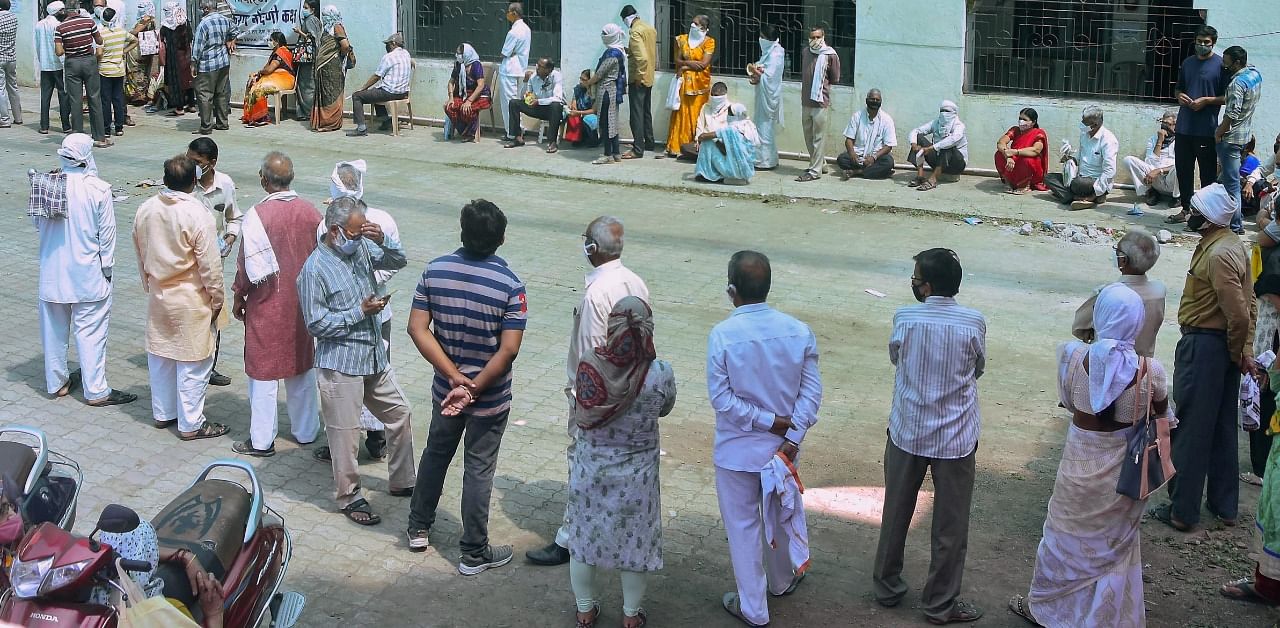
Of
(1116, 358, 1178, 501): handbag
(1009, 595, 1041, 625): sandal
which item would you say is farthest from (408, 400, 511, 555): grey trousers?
(1116, 358, 1178, 501): handbag

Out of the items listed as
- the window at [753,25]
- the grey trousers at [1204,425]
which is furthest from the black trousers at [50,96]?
the grey trousers at [1204,425]

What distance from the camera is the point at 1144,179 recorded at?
13.5 metres

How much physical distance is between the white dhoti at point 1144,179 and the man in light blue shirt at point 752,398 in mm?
9615

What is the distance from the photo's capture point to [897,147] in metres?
15.2

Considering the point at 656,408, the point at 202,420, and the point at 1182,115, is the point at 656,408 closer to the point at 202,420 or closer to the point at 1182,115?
the point at 202,420

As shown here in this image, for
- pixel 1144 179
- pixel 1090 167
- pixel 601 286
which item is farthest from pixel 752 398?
pixel 1144 179

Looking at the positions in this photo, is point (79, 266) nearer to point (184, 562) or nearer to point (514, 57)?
point (184, 562)

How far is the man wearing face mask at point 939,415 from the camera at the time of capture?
203 inches

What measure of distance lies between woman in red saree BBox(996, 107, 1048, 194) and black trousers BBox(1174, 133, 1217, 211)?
144cm

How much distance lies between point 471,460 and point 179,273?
2.48m

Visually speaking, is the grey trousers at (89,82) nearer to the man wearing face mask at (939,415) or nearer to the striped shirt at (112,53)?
the striped shirt at (112,53)

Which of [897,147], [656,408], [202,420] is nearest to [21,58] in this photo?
[897,147]

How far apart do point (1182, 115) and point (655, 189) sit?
18.3ft

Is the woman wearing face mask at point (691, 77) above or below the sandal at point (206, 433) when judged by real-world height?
above
